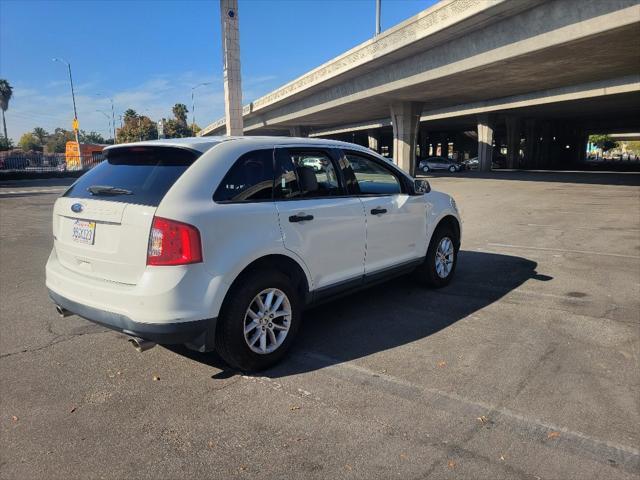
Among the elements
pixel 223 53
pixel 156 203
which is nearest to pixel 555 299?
pixel 156 203

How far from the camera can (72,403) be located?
336cm

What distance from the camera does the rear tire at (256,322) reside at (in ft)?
11.6

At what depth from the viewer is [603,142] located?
13062cm

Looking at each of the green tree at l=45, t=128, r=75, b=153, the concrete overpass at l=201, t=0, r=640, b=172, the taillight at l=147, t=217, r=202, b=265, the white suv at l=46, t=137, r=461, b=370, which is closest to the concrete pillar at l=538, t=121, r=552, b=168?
the concrete overpass at l=201, t=0, r=640, b=172

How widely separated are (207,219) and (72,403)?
1.59 meters

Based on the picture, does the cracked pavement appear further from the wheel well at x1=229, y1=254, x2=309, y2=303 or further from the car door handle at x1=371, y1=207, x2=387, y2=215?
the car door handle at x1=371, y1=207, x2=387, y2=215

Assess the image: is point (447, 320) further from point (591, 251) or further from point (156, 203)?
point (591, 251)

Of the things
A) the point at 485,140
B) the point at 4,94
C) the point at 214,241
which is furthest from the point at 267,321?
the point at 4,94

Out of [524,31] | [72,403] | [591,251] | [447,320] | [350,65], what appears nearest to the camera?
[72,403]

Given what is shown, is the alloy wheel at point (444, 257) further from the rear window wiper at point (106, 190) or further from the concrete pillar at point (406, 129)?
the concrete pillar at point (406, 129)

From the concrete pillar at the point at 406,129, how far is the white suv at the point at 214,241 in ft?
94.1

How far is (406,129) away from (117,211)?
31.2 m

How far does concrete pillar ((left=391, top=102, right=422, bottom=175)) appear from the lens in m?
32.3

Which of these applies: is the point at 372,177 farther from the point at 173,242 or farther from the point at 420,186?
the point at 173,242
